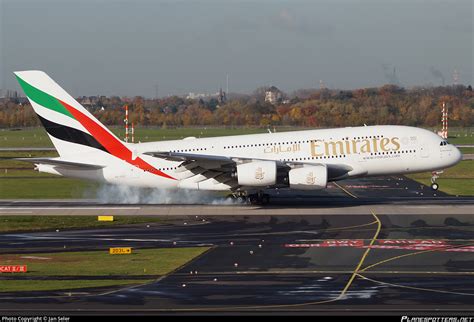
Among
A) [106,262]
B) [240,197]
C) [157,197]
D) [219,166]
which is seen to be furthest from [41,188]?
[106,262]

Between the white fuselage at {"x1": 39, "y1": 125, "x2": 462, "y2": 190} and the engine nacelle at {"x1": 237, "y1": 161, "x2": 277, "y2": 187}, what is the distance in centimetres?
224

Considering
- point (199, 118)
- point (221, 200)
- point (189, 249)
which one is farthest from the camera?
point (199, 118)

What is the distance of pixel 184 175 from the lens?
5184cm

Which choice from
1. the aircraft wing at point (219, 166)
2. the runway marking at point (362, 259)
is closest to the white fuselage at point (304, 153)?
the aircraft wing at point (219, 166)

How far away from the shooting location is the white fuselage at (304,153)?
51.6m

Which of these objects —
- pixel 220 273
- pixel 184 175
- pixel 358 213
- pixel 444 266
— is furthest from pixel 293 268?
pixel 184 175

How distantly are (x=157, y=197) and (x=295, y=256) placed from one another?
76.8 ft

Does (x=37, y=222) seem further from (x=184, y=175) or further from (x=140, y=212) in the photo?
(x=184, y=175)

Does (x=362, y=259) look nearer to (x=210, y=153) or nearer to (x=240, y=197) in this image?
(x=210, y=153)

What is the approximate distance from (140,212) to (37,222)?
6.57 m

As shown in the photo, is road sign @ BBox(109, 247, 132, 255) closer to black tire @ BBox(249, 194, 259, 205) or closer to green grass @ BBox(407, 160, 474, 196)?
black tire @ BBox(249, 194, 259, 205)

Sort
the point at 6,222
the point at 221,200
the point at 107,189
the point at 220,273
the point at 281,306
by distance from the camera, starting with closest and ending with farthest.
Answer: the point at 281,306 < the point at 220,273 < the point at 6,222 < the point at 221,200 < the point at 107,189

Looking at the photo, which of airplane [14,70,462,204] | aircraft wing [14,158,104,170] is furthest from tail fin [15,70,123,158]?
aircraft wing [14,158,104,170]

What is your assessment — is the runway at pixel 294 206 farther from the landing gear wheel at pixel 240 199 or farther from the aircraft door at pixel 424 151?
the aircraft door at pixel 424 151
